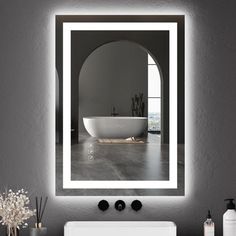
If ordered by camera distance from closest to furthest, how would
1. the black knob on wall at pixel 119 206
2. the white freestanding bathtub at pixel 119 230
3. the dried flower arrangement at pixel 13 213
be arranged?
the dried flower arrangement at pixel 13 213 < the white freestanding bathtub at pixel 119 230 < the black knob on wall at pixel 119 206

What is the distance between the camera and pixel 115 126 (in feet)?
8.75

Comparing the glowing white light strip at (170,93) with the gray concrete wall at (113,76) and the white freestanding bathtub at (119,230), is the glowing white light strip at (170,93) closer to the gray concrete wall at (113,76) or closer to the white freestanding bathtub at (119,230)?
the gray concrete wall at (113,76)

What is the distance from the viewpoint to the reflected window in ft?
8.63

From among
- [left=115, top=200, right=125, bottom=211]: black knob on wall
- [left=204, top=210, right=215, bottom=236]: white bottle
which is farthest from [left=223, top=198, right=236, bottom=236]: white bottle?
[left=115, top=200, right=125, bottom=211]: black knob on wall

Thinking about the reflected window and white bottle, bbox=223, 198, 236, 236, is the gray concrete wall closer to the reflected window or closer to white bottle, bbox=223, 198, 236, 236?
the reflected window

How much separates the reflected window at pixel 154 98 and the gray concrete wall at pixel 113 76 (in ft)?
0.09

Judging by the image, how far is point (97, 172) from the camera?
2.62 metres

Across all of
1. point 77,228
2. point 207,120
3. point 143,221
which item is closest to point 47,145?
point 77,228

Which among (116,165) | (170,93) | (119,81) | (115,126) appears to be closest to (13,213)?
(116,165)

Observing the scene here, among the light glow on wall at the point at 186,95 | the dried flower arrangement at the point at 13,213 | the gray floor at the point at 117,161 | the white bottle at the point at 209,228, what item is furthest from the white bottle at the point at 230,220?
the dried flower arrangement at the point at 13,213

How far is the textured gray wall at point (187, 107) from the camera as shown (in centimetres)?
261

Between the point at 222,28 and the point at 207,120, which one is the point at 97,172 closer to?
the point at 207,120

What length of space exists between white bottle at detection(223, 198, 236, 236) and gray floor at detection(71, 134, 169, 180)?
364 mm

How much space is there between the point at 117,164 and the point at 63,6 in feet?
2.96
